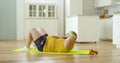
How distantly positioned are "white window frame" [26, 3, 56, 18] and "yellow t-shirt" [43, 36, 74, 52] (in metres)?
4.44

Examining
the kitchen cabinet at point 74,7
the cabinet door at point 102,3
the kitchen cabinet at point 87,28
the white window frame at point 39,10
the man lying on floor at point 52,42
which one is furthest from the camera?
the white window frame at point 39,10

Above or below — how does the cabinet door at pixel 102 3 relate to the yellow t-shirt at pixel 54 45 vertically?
above

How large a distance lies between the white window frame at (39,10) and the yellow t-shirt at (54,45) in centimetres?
444

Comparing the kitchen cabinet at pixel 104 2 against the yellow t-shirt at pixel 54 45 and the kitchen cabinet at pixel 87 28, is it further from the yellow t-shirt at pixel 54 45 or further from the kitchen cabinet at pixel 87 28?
the yellow t-shirt at pixel 54 45

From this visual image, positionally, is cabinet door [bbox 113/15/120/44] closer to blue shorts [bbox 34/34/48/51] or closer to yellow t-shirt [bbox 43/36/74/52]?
yellow t-shirt [bbox 43/36/74/52]

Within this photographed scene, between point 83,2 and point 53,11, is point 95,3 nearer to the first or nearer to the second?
point 83,2

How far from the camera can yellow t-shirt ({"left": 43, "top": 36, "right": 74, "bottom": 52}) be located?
348 cm

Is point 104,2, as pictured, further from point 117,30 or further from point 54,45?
point 54,45

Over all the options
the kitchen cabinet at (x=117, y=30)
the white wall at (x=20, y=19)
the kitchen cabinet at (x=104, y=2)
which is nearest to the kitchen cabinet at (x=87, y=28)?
the kitchen cabinet at (x=104, y=2)

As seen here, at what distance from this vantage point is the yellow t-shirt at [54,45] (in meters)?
3.48

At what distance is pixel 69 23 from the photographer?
6.96m

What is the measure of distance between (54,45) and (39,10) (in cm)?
451

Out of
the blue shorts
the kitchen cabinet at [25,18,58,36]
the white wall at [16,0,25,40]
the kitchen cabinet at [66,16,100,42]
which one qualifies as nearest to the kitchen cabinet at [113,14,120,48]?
the kitchen cabinet at [66,16,100,42]

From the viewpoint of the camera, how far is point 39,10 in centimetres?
796
